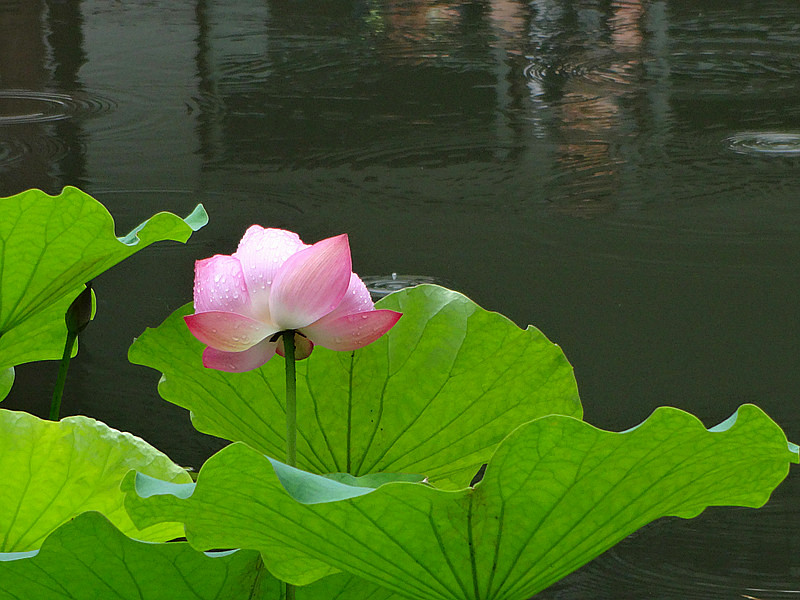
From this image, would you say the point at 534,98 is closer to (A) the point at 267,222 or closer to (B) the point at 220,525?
(A) the point at 267,222

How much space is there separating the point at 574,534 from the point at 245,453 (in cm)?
10

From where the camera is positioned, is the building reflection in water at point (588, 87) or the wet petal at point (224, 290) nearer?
the wet petal at point (224, 290)

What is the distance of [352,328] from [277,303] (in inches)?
1.0

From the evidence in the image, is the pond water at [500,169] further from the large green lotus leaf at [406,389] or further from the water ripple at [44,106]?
the large green lotus leaf at [406,389]

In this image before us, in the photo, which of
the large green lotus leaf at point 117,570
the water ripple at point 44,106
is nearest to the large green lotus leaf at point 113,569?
the large green lotus leaf at point 117,570

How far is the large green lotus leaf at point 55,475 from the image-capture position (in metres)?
0.43

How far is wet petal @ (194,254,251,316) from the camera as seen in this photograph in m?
0.34

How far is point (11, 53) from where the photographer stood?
326 cm

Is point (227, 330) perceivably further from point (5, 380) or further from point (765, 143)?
point (765, 143)

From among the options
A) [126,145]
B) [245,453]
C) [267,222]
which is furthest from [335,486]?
[126,145]

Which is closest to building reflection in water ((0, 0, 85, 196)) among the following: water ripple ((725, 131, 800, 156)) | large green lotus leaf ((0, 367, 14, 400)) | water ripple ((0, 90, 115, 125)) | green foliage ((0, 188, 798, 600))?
water ripple ((0, 90, 115, 125))

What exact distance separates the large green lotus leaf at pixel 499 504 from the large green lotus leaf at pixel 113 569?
1.0 inches

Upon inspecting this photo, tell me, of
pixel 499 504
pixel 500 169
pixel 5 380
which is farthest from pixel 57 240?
pixel 500 169

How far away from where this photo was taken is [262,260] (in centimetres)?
34
